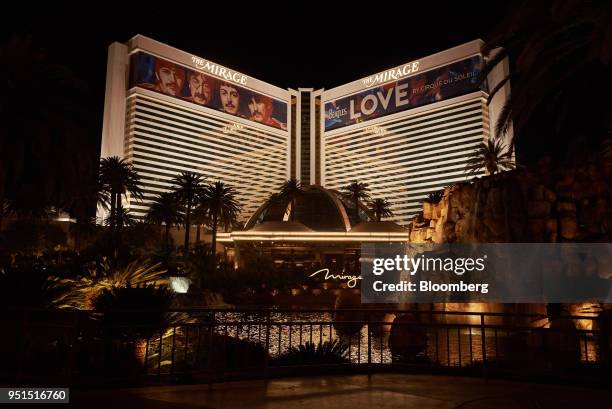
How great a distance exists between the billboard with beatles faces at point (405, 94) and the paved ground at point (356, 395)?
10755cm

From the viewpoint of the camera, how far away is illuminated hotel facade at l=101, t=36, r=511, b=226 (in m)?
110

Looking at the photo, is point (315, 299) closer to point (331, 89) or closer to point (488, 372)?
point (488, 372)

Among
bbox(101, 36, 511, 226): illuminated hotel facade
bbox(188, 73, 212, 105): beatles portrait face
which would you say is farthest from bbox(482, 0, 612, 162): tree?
bbox(188, 73, 212, 105): beatles portrait face

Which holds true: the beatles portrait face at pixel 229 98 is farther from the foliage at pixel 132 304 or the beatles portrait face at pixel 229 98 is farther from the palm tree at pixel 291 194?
the foliage at pixel 132 304

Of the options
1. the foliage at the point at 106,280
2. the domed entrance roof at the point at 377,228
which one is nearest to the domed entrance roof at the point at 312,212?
the domed entrance roof at the point at 377,228

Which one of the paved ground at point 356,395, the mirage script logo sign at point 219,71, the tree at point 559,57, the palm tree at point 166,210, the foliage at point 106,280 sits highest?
the mirage script logo sign at point 219,71

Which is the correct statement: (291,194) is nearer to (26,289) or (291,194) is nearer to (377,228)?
(377,228)

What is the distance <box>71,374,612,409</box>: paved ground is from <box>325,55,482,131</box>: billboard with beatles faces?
107549mm

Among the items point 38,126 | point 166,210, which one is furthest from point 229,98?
point 38,126

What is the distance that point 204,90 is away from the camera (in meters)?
123

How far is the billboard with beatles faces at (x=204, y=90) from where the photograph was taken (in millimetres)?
110750

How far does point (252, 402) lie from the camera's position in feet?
19.9

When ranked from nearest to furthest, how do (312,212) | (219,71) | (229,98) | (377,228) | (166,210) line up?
1. (377,228)
2. (166,210)
3. (312,212)
4. (219,71)
5. (229,98)

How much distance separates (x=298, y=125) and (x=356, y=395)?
469 ft
